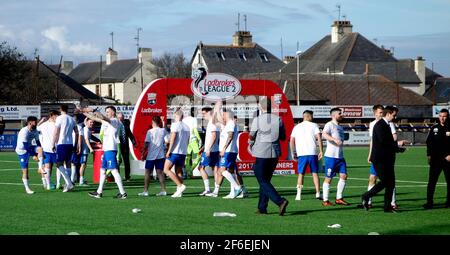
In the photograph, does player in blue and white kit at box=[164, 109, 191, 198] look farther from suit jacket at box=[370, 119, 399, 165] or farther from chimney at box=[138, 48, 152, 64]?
chimney at box=[138, 48, 152, 64]

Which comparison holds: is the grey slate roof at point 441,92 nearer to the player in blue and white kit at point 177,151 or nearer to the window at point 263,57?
the window at point 263,57

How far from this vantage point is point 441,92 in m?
109

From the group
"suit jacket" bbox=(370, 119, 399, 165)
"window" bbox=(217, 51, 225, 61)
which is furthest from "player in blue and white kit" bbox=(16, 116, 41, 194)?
"window" bbox=(217, 51, 225, 61)

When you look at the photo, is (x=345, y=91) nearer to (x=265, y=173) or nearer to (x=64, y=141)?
(x=64, y=141)

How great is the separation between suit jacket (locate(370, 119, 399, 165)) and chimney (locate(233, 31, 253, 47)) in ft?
304

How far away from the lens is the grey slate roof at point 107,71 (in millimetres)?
115938

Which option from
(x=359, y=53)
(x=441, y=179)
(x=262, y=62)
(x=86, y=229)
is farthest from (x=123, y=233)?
(x=262, y=62)

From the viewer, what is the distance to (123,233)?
1348 cm

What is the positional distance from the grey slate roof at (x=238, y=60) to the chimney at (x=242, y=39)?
1.48 m

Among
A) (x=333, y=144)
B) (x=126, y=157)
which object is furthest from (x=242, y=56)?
(x=333, y=144)

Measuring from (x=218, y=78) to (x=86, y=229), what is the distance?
17746 millimetres

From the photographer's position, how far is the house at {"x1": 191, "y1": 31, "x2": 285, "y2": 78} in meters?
99.9

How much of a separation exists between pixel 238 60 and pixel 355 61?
14.6 metres
